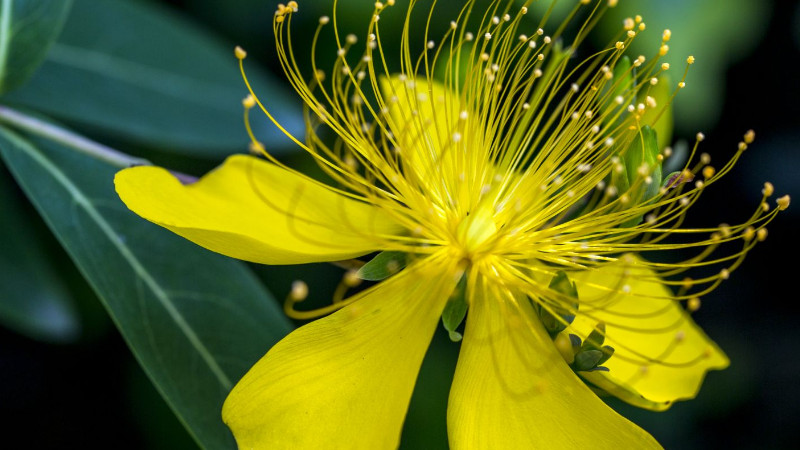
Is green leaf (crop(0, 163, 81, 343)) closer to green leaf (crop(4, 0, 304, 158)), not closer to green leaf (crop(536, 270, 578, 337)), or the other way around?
green leaf (crop(4, 0, 304, 158))

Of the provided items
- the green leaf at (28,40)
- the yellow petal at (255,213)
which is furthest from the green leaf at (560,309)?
the green leaf at (28,40)

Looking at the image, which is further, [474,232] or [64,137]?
[64,137]

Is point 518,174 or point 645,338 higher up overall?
point 518,174

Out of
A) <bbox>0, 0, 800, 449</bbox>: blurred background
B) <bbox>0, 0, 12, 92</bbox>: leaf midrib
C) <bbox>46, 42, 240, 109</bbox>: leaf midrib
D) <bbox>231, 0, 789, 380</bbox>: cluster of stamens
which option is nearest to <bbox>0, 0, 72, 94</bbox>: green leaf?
<bbox>0, 0, 12, 92</bbox>: leaf midrib

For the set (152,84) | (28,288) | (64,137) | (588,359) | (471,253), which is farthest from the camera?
(152,84)

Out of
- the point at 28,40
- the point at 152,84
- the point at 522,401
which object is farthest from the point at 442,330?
the point at 28,40

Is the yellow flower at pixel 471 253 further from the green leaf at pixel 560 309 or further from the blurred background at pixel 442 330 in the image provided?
the blurred background at pixel 442 330

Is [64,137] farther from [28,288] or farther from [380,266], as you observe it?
[380,266]
